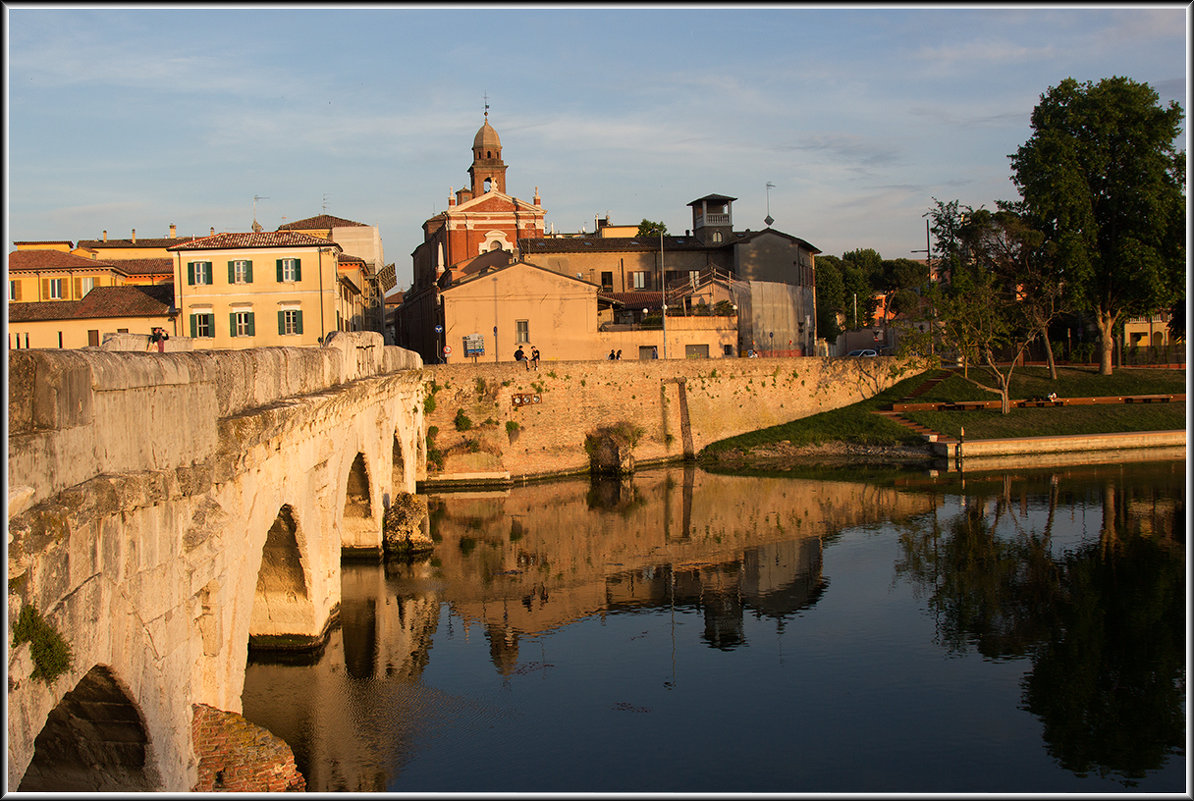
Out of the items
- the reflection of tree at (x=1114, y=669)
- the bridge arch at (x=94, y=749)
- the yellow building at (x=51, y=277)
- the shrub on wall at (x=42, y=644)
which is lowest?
the reflection of tree at (x=1114, y=669)

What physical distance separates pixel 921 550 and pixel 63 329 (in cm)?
3962

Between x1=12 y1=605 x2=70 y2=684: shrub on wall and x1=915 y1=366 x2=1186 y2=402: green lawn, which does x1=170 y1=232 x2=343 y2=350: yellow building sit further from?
x1=12 y1=605 x2=70 y2=684: shrub on wall

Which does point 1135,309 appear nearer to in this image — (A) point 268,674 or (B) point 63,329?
(A) point 268,674

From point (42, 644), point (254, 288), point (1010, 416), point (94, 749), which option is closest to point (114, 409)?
point (42, 644)

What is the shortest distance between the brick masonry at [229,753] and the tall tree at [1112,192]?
1835 inches

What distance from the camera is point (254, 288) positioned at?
4353 cm

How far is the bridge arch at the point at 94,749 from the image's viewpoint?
8812 millimetres

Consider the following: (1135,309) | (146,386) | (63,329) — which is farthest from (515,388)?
(146,386)

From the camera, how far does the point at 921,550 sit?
29.4 meters

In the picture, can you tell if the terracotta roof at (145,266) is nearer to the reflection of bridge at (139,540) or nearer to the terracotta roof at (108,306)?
the terracotta roof at (108,306)

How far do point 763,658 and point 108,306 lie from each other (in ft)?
127

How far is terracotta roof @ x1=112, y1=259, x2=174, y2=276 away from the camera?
188 ft

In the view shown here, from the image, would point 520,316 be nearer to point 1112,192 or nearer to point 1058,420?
point 1058,420

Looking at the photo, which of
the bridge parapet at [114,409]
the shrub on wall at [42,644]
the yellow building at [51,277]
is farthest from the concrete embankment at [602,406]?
the shrub on wall at [42,644]
